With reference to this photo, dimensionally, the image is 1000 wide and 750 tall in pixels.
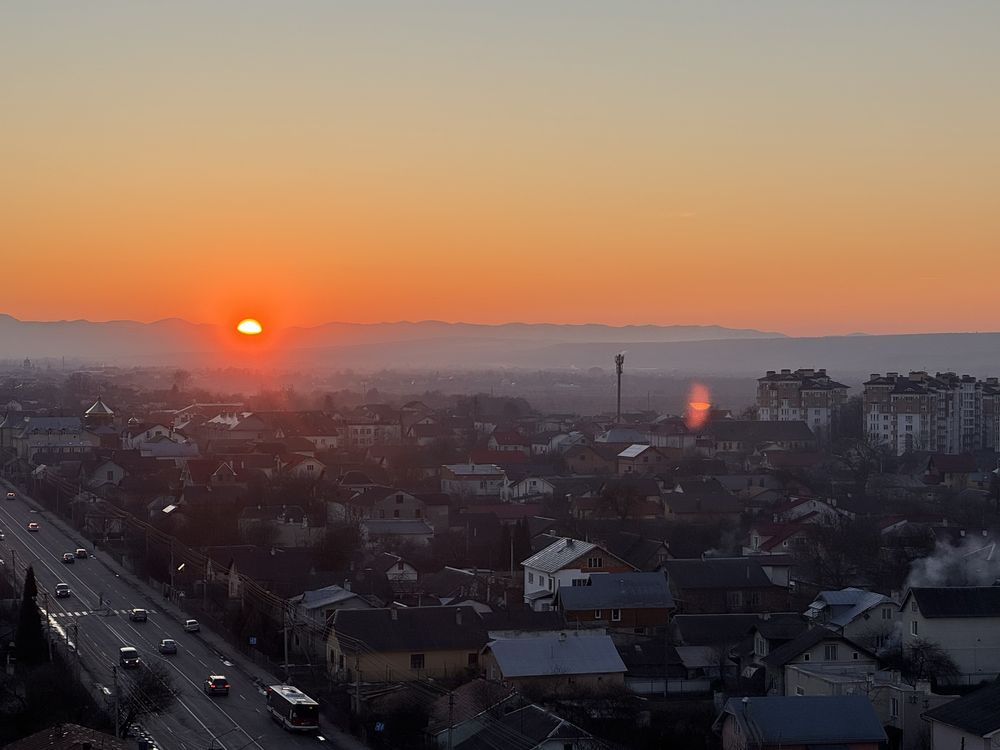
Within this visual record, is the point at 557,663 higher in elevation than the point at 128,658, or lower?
higher

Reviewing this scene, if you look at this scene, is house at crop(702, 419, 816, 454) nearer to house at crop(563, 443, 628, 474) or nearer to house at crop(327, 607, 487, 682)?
house at crop(563, 443, 628, 474)

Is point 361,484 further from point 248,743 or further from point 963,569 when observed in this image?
point 248,743

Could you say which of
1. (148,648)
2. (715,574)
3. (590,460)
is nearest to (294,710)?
(148,648)

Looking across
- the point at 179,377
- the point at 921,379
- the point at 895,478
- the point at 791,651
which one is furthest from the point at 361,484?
the point at 179,377

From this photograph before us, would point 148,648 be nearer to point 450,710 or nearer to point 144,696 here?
point 144,696

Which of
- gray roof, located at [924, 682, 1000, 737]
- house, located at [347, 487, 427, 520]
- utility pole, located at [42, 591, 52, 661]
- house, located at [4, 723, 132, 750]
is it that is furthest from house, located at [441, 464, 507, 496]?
house, located at [4, 723, 132, 750]

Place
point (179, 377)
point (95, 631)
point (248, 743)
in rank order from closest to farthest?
1. point (248, 743)
2. point (95, 631)
3. point (179, 377)

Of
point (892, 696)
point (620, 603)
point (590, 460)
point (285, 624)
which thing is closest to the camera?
point (892, 696)
